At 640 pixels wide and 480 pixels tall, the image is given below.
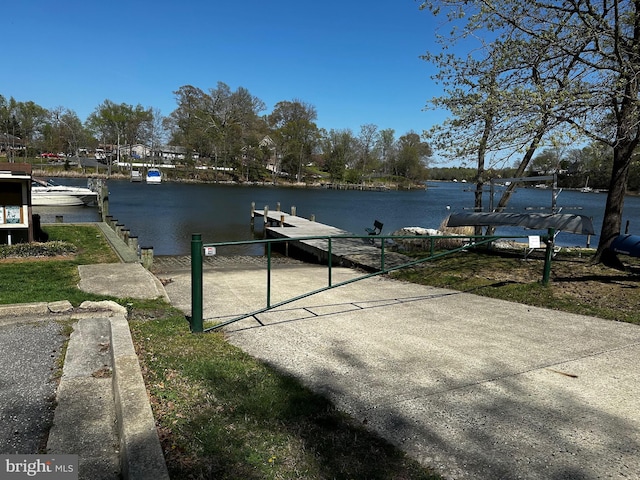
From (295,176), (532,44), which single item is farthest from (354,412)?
(295,176)

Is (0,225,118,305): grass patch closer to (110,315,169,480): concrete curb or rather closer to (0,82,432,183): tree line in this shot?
(110,315,169,480): concrete curb

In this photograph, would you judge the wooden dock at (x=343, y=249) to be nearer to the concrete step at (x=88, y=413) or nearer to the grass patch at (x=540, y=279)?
the grass patch at (x=540, y=279)

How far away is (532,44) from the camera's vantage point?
9.27 meters

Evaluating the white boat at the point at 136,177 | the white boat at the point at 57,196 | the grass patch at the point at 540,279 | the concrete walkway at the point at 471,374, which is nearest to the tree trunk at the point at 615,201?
the grass patch at the point at 540,279

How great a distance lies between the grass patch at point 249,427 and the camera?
2.84 metres

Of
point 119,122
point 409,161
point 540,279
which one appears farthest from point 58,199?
point 409,161

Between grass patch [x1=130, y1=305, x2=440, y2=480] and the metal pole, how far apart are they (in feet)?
2.46

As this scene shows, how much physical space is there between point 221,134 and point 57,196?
185 ft

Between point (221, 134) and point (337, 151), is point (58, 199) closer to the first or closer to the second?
point (221, 134)

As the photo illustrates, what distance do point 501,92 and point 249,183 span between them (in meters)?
85.9

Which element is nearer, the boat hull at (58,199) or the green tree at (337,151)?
the boat hull at (58,199)

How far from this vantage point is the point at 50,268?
31.2 ft

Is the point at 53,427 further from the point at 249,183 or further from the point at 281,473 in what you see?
the point at 249,183

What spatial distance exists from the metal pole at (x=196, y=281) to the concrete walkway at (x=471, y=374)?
50 cm
